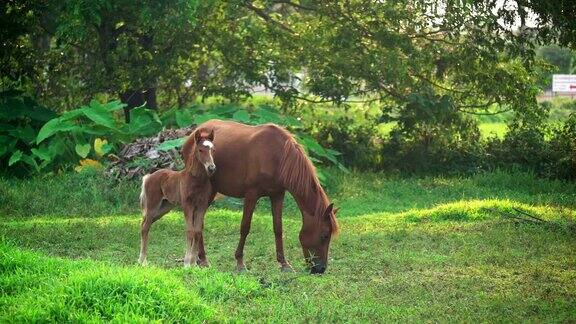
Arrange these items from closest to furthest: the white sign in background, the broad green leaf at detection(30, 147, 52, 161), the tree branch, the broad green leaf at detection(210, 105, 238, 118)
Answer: the broad green leaf at detection(30, 147, 52, 161) → the broad green leaf at detection(210, 105, 238, 118) → the tree branch → the white sign in background

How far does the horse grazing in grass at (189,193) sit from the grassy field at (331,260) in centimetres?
37

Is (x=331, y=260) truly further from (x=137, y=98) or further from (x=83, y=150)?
(x=137, y=98)

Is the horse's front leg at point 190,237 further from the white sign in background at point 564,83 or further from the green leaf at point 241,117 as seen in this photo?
the white sign in background at point 564,83

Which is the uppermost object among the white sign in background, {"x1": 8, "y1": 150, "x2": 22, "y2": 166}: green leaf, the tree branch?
the tree branch

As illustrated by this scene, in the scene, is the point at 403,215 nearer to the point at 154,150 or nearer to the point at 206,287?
the point at 154,150

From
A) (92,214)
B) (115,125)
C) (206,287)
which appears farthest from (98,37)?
(206,287)

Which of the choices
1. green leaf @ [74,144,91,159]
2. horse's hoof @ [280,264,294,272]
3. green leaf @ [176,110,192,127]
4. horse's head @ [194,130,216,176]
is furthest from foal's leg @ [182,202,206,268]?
green leaf @ [176,110,192,127]

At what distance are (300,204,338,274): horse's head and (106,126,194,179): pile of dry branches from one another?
5.40m

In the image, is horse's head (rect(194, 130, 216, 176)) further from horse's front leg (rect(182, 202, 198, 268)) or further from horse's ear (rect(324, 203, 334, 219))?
horse's ear (rect(324, 203, 334, 219))

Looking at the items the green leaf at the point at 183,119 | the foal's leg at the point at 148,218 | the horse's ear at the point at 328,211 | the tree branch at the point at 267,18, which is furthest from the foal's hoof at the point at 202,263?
the tree branch at the point at 267,18

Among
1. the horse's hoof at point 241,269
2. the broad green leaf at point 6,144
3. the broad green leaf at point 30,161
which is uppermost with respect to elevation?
the broad green leaf at point 6,144

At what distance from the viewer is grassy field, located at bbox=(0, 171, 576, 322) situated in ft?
25.3

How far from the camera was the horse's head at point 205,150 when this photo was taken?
9.27 metres

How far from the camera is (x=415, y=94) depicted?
708 inches
